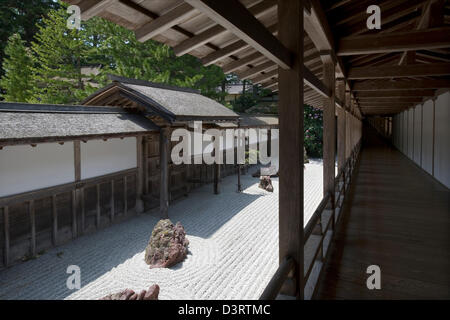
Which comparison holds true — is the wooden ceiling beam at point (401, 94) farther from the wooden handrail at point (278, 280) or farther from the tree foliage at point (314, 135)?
the tree foliage at point (314, 135)

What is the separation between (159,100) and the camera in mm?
8617

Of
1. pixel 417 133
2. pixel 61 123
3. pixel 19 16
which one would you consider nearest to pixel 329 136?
pixel 61 123

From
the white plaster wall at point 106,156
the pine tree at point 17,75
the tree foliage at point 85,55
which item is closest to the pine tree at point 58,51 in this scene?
the tree foliage at point 85,55

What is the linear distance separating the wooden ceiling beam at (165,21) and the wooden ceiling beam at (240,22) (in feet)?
1.02

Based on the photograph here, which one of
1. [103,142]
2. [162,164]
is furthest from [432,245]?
[103,142]

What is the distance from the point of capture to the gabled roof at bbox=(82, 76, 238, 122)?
324 inches

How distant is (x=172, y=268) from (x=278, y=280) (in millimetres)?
4159

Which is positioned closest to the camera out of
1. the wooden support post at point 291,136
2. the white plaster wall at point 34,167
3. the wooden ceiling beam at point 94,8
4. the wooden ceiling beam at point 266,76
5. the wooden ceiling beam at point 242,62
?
the wooden ceiling beam at point 94,8

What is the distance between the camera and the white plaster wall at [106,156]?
281 inches

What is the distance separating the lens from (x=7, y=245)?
5371 mm

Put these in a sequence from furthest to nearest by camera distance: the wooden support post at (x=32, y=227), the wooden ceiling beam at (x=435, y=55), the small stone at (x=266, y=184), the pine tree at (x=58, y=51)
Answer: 1. the pine tree at (x=58, y=51)
2. the small stone at (x=266, y=184)
3. the wooden ceiling beam at (x=435, y=55)
4. the wooden support post at (x=32, y=227)
